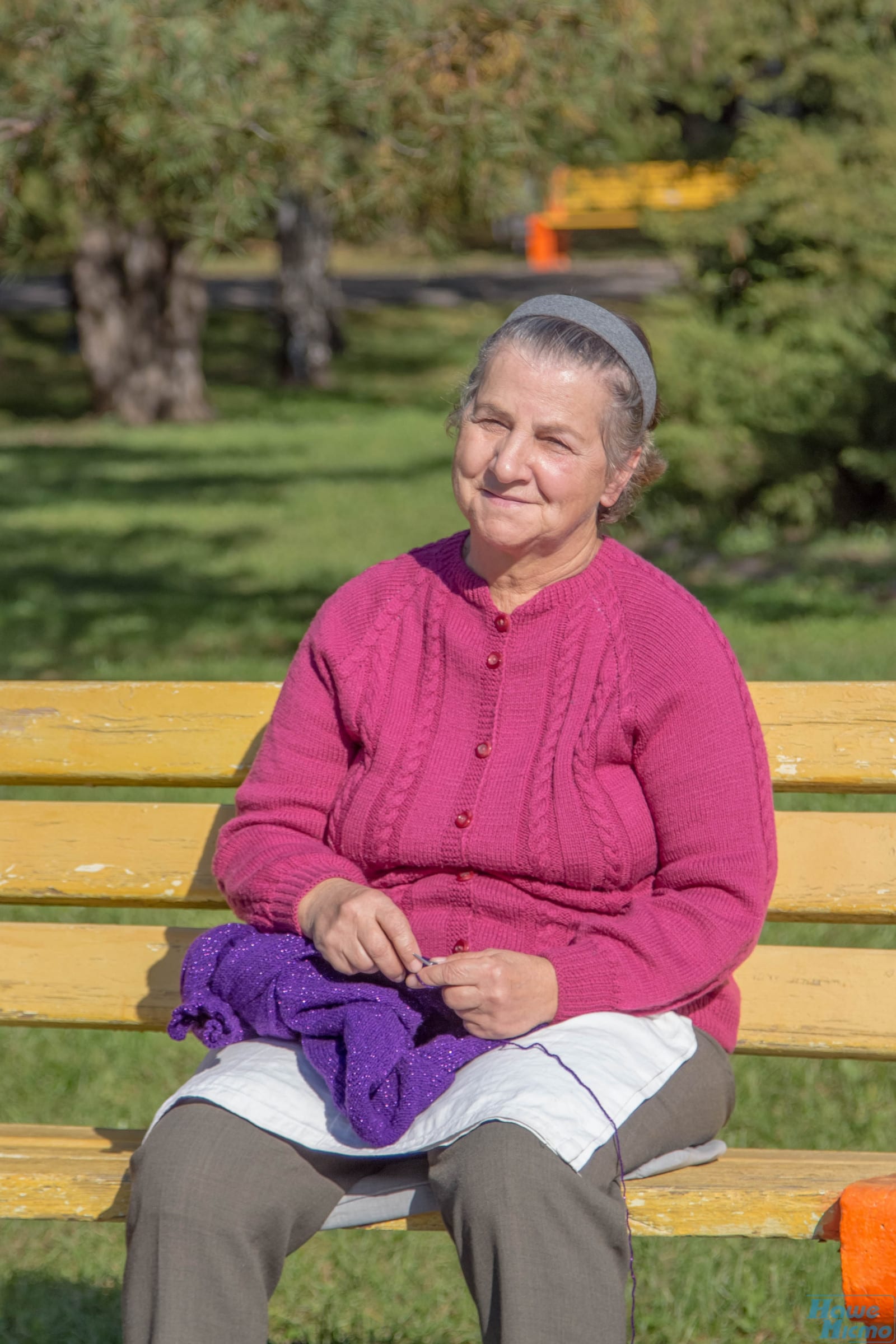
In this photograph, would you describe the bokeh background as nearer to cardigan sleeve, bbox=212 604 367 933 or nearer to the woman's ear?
the woman's ear

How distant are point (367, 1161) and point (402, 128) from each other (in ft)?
13.2

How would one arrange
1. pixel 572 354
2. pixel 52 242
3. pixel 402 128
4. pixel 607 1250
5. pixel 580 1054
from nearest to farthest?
pixel 607 1250 → pixel 580 1054 → pixel 572 354 → pixel 402 128 → pixel 52 242

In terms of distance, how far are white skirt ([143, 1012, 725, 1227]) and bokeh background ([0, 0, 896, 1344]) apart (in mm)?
890

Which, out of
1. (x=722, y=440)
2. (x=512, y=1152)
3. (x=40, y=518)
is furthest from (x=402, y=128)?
(x=40, y=518)

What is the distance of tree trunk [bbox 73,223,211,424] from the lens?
19.3 meters

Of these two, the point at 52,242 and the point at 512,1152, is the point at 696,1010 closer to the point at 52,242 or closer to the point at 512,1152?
the point at 512,1152

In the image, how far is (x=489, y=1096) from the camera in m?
2.19

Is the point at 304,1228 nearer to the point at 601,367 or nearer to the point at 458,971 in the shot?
the point at 458,971

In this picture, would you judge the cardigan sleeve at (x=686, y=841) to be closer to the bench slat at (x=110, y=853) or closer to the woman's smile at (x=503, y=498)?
the woman's smile at (x=503, y=498)

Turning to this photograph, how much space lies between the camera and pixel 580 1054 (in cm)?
227

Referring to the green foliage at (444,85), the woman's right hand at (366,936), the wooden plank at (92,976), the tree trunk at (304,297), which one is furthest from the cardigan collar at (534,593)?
the tree trunk at (304,297)

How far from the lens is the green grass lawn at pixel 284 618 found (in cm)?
317

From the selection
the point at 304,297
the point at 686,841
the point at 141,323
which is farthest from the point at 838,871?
the point at 304,297

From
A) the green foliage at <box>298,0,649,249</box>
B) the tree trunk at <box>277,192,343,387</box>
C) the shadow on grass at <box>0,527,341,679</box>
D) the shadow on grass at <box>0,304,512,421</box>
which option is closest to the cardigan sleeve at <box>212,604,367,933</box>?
the green foliage at <box>298,0,649,249</box>
